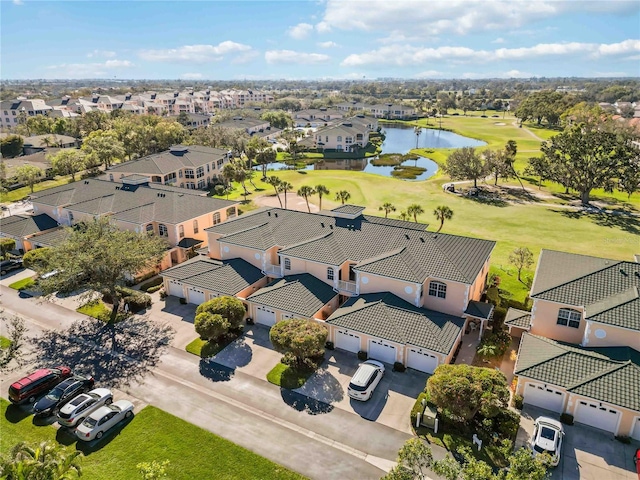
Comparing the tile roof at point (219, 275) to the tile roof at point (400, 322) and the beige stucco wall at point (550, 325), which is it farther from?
the beige stucco wall at point (550, 325)

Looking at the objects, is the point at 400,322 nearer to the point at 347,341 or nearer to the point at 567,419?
the point at 347,341

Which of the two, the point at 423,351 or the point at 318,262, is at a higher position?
the point at 318,262

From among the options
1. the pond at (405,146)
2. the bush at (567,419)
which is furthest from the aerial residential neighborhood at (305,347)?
the pond at (405,146)

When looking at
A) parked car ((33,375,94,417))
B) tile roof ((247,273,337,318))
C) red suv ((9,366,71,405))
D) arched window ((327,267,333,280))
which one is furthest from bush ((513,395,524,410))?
red suv ((9,366,71,405))

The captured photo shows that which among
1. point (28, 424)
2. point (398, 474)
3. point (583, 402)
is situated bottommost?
point (28, 424)

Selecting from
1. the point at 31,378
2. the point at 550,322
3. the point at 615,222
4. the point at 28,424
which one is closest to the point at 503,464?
the point at 550,322

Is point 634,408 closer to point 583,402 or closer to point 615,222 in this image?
point 583,402

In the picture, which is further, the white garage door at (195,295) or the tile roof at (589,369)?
the white garage door at (195,295)
